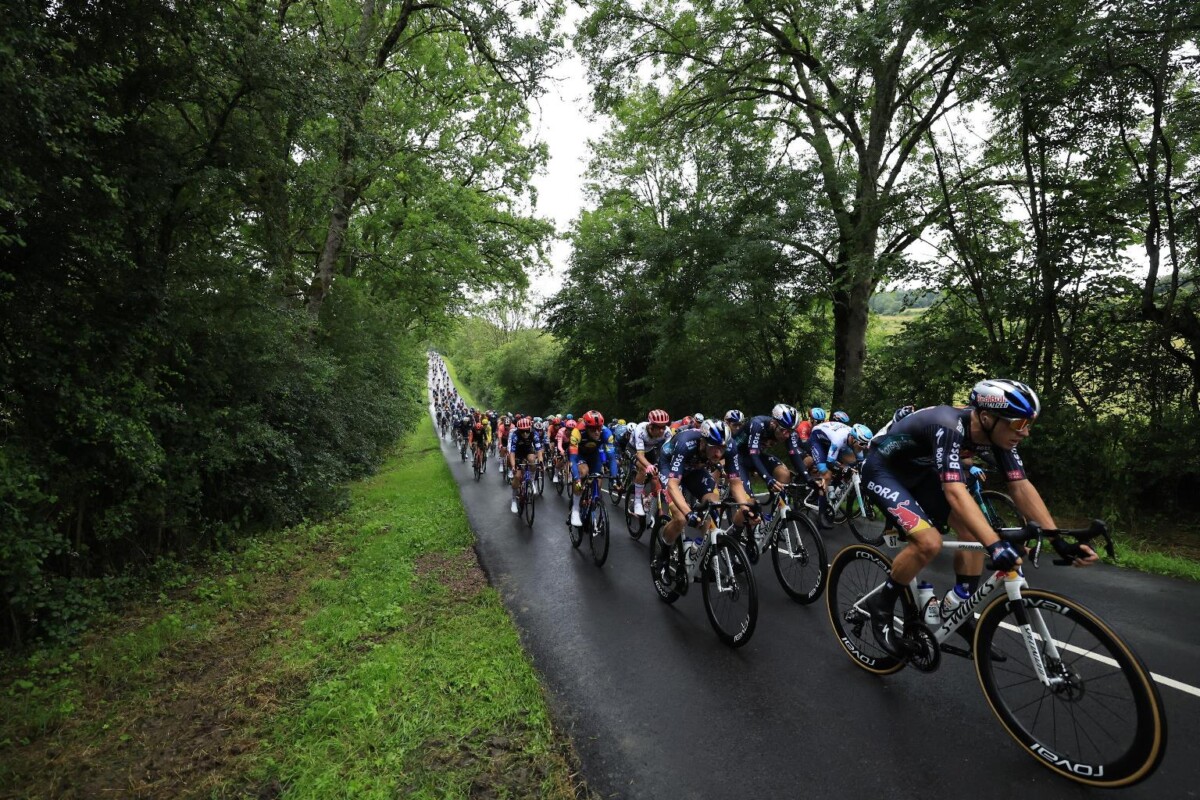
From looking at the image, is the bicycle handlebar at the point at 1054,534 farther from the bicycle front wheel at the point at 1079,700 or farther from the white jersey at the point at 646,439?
the white jersey at the point at 646,439

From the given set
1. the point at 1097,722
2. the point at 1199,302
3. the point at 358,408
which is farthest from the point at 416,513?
the point at 1199,302

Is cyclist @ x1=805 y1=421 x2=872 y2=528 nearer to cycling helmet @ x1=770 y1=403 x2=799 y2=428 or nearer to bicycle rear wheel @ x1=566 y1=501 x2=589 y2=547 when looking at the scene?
cycling helmet @ x1=770 y1=403 x2=799 y2=428

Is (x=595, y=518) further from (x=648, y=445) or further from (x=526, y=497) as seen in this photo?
(x=526, y=497)

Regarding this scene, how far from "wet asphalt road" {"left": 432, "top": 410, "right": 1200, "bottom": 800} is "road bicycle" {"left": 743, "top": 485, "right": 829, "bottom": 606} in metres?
0.17

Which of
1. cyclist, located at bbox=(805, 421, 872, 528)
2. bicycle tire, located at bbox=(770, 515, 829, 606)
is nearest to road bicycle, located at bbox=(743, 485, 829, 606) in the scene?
bicycle tire, located at bbox=(770, 515, 829, 606)

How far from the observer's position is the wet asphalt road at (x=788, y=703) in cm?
275

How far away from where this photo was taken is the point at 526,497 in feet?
30.6

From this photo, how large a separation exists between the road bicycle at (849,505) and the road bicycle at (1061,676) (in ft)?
13.1

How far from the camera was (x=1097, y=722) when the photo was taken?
2.73 meters

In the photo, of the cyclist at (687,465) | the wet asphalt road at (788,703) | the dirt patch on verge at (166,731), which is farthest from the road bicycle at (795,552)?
the dirt patch on verge at (166,731)

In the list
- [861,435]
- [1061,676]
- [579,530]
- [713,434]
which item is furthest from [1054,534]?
[579,530]

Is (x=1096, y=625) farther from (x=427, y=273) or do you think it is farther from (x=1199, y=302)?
(x=427, y=273)

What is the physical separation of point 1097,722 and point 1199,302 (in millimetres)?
7346

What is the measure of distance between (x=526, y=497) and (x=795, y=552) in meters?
5.24
